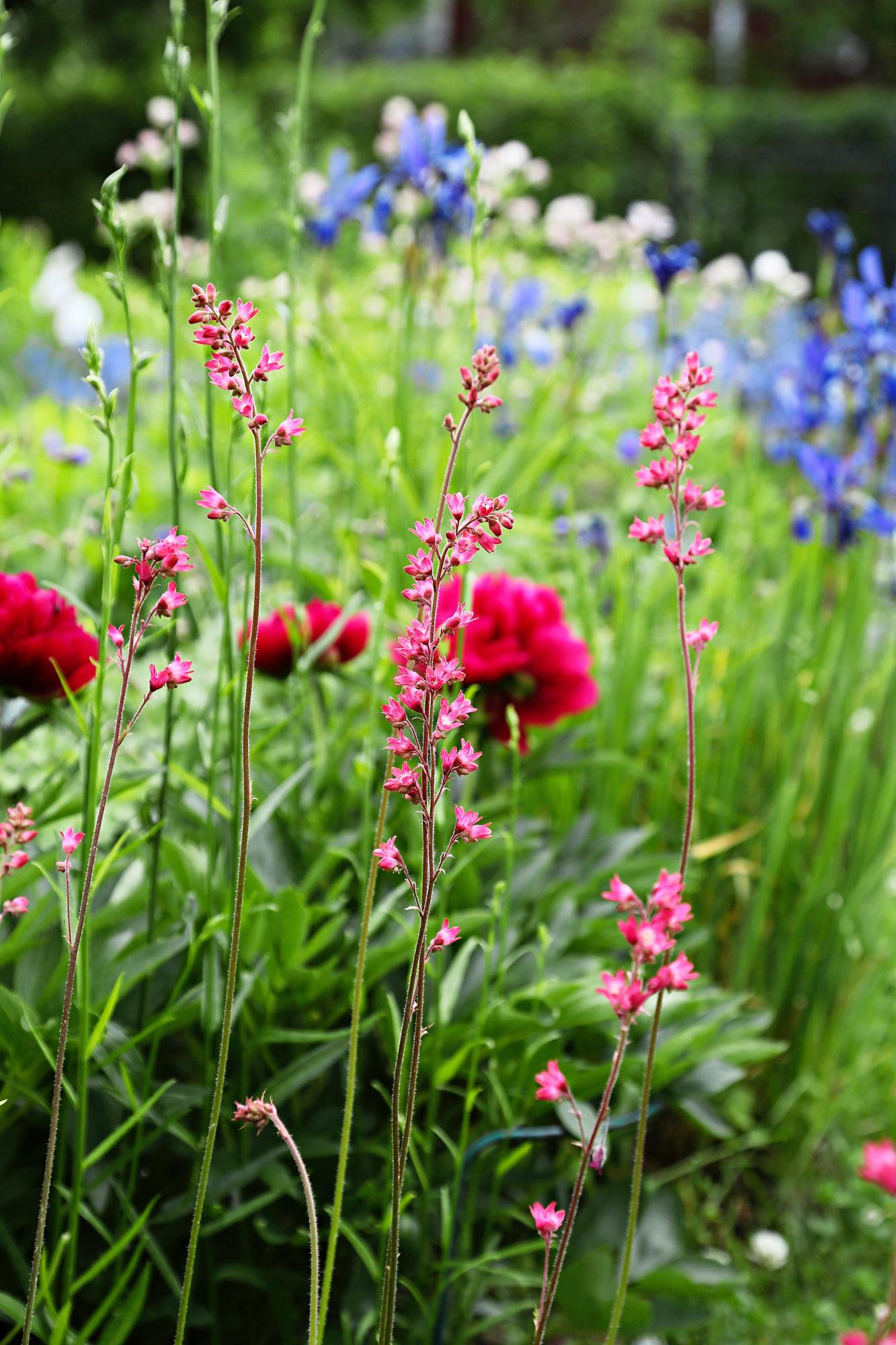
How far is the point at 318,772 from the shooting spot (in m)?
1.33

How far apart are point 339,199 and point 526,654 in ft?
4.35

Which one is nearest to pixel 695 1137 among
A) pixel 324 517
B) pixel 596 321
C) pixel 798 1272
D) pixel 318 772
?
pixel 798 1272

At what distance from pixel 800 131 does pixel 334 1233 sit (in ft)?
50.7

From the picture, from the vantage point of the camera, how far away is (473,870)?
128 centimetres

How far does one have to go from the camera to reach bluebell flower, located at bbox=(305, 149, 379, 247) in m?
2.19

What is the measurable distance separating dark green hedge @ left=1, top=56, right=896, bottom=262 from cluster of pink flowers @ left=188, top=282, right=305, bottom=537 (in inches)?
307

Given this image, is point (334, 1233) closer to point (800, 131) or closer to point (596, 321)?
point (596, 321)

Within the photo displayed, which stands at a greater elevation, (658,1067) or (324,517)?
(324,517)

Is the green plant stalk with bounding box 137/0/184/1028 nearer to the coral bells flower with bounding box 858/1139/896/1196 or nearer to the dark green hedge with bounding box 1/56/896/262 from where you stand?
the coral bells flower with bounding box 858/1139/896/1196

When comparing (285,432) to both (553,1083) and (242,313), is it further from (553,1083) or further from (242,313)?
(553,1083)

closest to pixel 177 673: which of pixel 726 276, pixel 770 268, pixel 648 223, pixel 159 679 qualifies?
pixel 159 679

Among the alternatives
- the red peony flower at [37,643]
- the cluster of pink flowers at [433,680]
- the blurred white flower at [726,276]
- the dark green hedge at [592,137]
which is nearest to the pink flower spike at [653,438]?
the cluster of pink flowers at [433,680]

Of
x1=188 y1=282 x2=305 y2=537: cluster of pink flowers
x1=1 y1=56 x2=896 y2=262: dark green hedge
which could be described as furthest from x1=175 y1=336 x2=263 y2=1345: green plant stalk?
x1=1 y1=56 x2=896 y2=262: dark green hedge

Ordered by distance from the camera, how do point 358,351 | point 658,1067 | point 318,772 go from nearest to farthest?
point 658,1067 → point 318,772 → point 358,351
